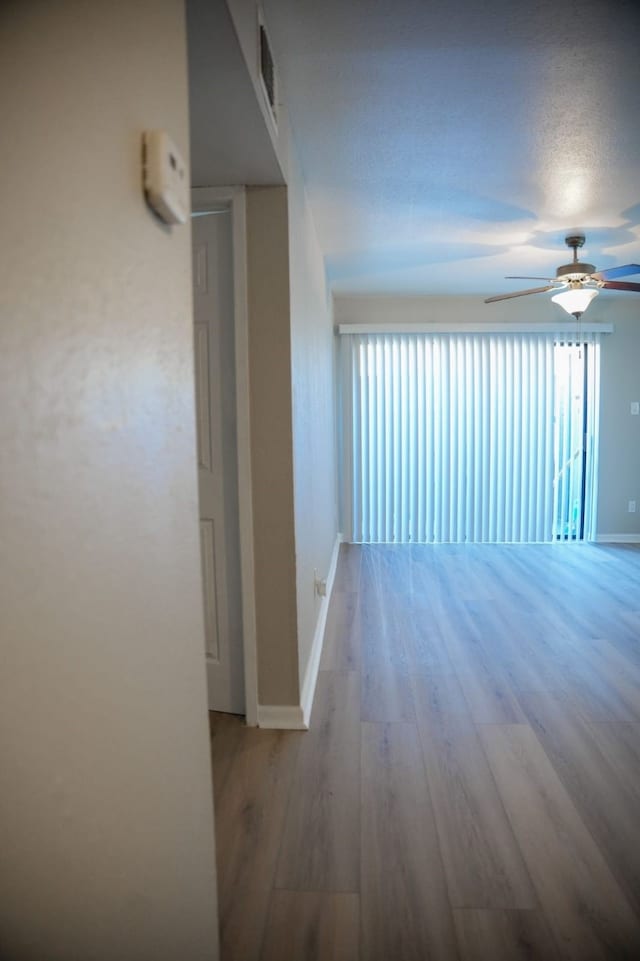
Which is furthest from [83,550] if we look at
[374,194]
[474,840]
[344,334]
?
[344,334]

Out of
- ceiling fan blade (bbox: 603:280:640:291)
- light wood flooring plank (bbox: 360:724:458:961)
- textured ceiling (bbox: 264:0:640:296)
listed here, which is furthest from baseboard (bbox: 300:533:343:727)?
ceiling fan blade (bbox: 603:280:640:291)

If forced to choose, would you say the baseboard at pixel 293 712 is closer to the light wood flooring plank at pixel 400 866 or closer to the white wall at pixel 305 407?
the white wall at pixel 305 407

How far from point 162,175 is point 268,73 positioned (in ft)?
3.89

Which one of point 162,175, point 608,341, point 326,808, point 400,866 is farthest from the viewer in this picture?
point 608,341

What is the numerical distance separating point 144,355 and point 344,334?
17.0 ft

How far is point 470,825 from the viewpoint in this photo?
1.87 meters

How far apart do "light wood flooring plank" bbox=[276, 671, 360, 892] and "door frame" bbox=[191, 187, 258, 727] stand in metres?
0.34

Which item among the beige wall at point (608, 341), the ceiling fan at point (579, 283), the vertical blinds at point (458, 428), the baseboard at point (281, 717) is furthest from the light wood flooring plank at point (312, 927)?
the beige wall at point (608, 341)

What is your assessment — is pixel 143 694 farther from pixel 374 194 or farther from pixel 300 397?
pixel 374 194

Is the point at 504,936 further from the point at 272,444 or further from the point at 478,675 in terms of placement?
the point at 272,444

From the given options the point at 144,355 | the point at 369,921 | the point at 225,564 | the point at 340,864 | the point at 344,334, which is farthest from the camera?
the point at 344,334

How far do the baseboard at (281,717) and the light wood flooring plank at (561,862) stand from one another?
76cm

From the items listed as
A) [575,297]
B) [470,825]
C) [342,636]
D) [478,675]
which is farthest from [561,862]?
[575,297]

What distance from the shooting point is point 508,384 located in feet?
19.3
